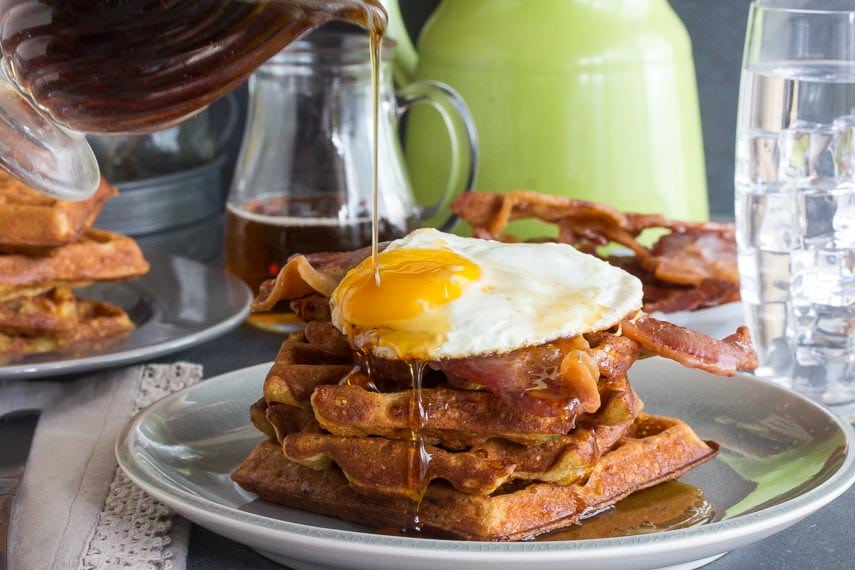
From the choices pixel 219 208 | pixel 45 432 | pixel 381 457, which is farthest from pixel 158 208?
pixel 381 457

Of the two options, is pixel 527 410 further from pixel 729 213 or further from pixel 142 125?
pixel 729 213

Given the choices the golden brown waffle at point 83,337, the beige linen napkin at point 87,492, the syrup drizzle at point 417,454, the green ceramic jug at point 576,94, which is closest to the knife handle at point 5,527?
the beige linen napkin at point 87,492

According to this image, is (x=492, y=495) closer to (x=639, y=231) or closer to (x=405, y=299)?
(x=405, y=299)

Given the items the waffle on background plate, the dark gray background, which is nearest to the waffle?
the waffle on background plate

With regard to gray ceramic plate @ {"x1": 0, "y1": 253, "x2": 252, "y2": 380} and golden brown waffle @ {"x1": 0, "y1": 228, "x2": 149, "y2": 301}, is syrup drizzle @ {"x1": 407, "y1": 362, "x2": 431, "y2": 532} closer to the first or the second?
gray ceramic plate @ {"x1": 0, "y1": 253, "x2": 252, "y2": 380}

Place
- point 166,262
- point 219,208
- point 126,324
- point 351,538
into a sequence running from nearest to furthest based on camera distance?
point 351,538
point 126,324
point 166,262
point 219,208

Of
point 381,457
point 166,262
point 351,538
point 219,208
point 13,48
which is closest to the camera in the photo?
point 351,538

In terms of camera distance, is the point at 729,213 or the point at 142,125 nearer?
the point at 142,125
